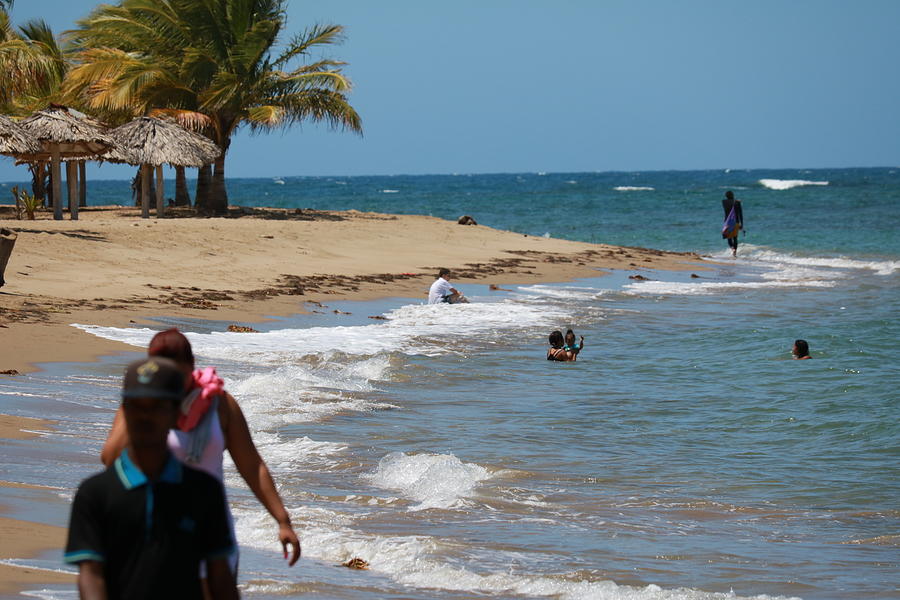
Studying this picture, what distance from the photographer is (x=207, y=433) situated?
329cm

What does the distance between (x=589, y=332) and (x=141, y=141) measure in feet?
45.0

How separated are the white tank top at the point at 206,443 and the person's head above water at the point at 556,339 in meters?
9.99

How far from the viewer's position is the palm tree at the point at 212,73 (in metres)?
27.7

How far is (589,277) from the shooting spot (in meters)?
23.9

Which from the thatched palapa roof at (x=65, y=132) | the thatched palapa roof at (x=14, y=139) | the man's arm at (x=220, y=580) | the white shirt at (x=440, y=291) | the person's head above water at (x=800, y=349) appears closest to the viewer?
the man's arm at (x=220, y=580)

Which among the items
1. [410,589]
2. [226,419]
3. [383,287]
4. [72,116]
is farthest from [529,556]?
[72,116]

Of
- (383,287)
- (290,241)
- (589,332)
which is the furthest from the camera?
(290,241)

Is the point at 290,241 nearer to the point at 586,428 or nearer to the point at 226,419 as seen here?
the point at 586,428

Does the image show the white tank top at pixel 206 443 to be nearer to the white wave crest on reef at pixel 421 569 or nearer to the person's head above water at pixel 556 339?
the white wave crest on reef at pixel 421 569

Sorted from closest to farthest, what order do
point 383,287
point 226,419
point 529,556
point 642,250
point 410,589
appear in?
point 226,419 < point 410,589 < point 529,556 < point 383,287 < point 642,250

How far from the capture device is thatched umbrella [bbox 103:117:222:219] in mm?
25656

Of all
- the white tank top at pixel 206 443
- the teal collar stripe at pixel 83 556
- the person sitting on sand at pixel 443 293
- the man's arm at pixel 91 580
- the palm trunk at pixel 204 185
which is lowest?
the person sitting on sand at pixel 443 293

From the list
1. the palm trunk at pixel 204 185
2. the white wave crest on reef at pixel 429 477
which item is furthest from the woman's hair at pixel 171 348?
the palm trunk at pixel 204 185

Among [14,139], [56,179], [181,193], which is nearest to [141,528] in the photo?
[14,139]
